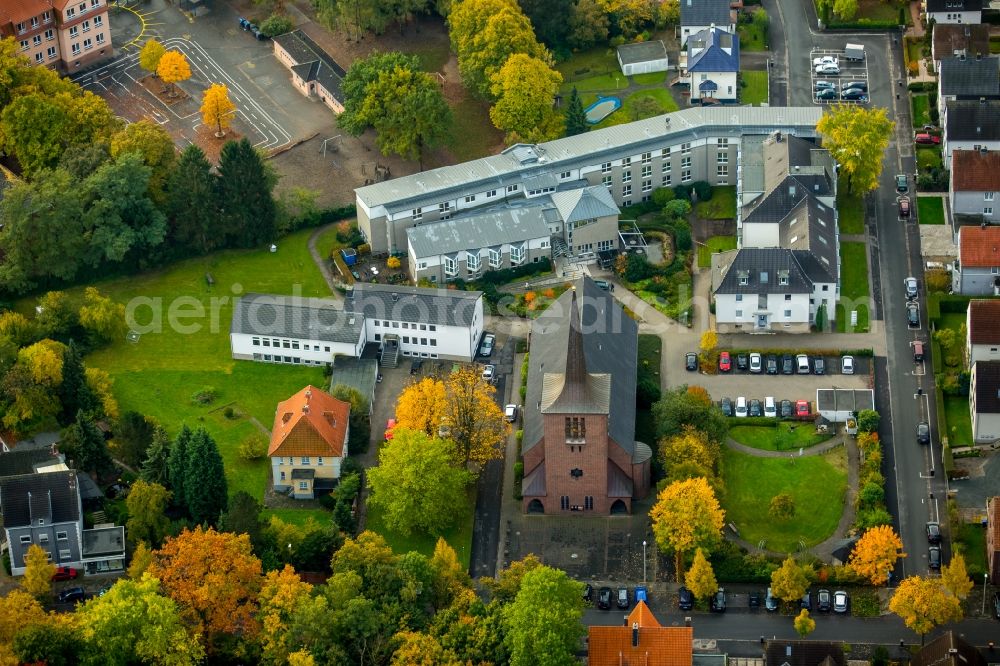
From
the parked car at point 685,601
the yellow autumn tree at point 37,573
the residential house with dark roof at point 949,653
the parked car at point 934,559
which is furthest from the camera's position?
the parked car at point 934,559

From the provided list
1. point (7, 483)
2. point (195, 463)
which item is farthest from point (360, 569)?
point (7, 483)

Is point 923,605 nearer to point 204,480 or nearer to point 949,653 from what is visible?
point 949,653

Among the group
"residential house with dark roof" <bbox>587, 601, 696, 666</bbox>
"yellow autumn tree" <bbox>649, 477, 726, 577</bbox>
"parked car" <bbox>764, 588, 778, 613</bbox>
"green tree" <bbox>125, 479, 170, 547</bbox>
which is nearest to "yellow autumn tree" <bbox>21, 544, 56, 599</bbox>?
"green tree" <bbox>125, 479, 170, 547</bbox>

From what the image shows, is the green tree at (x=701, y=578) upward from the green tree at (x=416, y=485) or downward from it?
downward

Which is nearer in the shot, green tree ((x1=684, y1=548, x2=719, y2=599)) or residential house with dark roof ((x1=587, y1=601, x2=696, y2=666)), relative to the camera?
residential house with dark roof ((x1=587, y1=601, x2=696, y2=666))

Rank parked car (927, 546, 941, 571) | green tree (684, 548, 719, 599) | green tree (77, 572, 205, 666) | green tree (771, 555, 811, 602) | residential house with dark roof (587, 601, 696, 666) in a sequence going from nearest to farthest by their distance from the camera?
1. residential house with dark roof (587, 601, 696, 666)
2. green tree (77, 572, 205, 666)
3. green tree (771, 555, 811, 602)
4. green tree (684, 548, 719, 599)
5. parked car (927, 546, 941, 571)

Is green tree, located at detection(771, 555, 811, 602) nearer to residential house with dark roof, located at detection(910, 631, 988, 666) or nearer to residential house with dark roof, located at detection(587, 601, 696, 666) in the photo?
residential house with dark roof, located at detection(910, 631, 988, 666)

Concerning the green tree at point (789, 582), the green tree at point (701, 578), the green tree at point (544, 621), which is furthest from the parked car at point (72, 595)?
the green tree at point (789, 582)

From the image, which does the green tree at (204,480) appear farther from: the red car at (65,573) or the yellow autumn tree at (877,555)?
the yellow autumn tree at (877,555)
